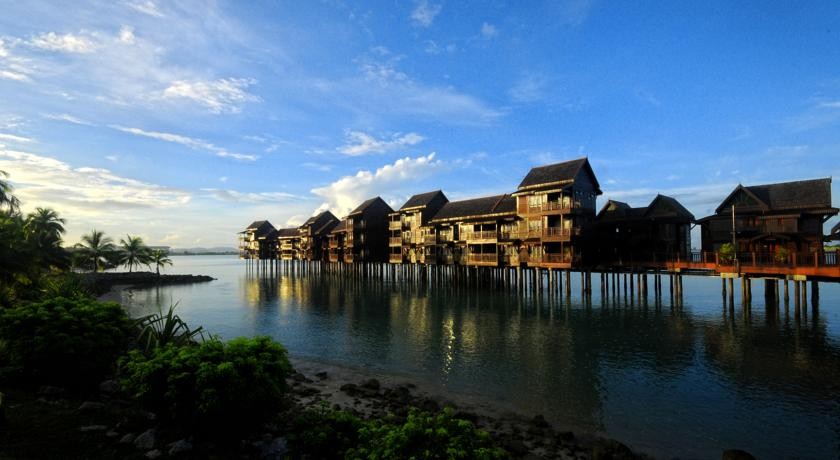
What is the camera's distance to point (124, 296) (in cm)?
5684

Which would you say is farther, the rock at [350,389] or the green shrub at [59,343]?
the rock at [350,389]

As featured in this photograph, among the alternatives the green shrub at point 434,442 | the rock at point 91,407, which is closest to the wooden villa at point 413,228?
the rock at point 91,407

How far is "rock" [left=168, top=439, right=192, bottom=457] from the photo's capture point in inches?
360

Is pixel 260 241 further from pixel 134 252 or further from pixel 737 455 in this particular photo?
pixel 737 455

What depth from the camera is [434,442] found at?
710cm

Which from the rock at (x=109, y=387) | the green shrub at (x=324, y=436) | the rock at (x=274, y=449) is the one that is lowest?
the rock at (x=274, y=449)

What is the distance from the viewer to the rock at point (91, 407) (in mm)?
10562

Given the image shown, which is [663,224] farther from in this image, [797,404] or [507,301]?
[797,404]

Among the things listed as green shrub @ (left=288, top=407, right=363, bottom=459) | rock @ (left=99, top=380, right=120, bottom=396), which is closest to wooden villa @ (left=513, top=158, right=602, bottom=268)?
green shrub @ (left=288, top=407, right=363, bottom=459)

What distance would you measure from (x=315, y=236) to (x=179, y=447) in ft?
276

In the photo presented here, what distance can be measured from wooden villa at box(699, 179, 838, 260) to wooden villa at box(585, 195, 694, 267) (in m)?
2.68

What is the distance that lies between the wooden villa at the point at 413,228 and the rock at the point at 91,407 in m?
50.5

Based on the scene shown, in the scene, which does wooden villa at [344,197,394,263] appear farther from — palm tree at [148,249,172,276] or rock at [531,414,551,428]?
rock at [531,414,551,428]

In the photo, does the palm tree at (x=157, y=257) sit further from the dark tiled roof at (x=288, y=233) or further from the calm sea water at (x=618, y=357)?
the calm sea water at (x=618, y=357)
